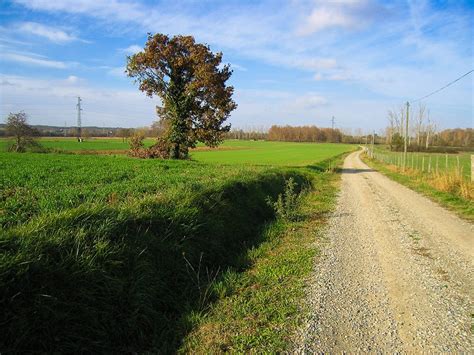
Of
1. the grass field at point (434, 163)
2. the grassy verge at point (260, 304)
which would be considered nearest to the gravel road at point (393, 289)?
the grassy verge at point (260, 304)

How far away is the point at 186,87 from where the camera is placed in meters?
26.9

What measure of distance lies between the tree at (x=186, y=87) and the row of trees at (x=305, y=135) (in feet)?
461

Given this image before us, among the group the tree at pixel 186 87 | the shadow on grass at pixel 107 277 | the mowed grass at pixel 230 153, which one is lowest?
the shadow on grass at pixel 107 277

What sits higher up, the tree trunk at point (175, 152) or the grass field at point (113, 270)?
the tree trunk at point (175, 152)

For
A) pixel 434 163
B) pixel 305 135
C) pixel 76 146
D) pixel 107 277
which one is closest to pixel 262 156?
pixel 434 163

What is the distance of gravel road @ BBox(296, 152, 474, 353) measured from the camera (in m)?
3.78

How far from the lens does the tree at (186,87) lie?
2644 cm

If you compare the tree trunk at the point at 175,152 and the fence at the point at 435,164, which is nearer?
the fence at the point at 435,164

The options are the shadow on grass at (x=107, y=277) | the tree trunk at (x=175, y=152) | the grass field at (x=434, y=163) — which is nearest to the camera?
the shadow on grass at (x=107, y=277)

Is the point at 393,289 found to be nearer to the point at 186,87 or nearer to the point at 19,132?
the point at 186,87

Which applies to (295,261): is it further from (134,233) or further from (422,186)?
(422,186)

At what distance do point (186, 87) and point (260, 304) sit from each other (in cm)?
2430

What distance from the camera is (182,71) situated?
27422mm

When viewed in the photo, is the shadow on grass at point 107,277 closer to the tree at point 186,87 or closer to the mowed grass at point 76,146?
the tree at point 186,87
